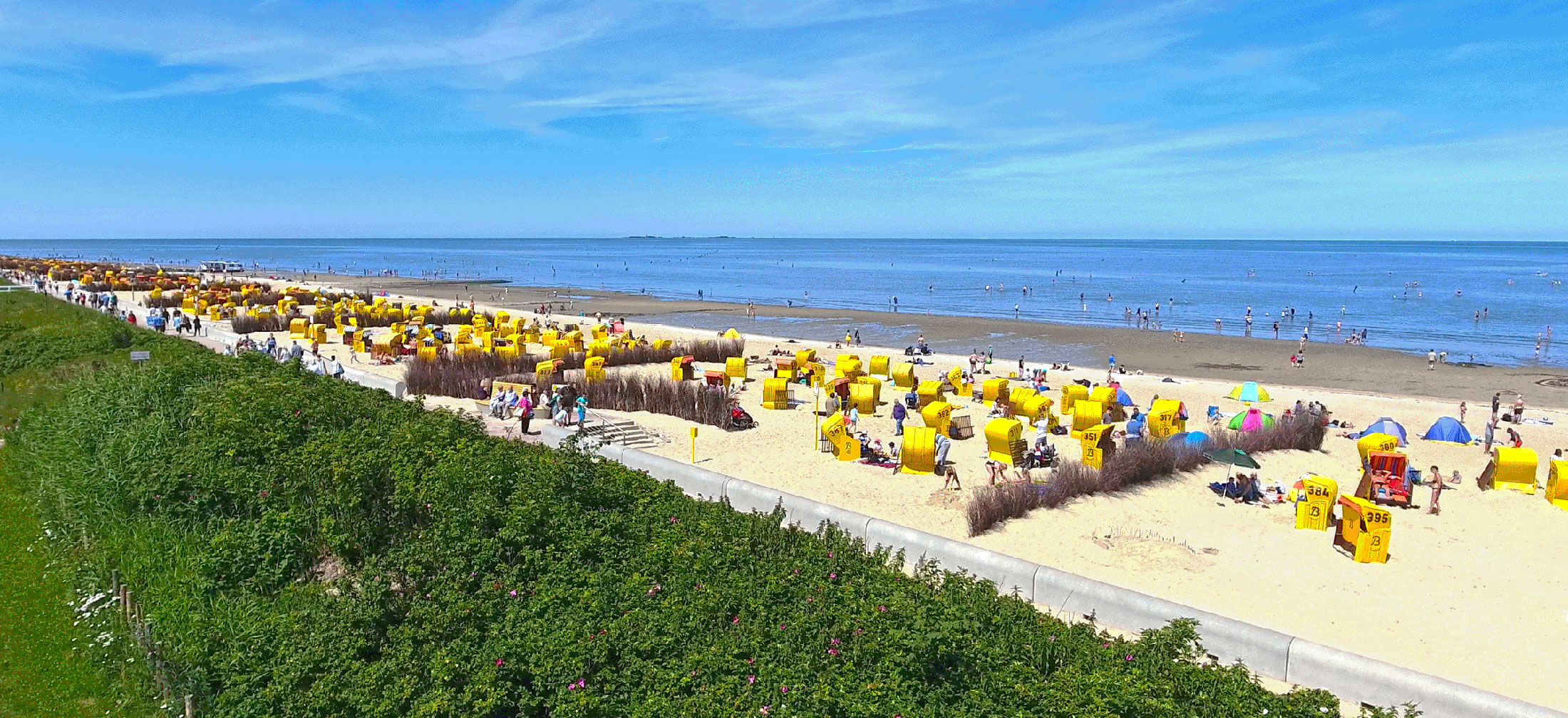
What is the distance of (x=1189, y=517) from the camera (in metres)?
13.7

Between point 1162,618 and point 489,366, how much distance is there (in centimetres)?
2027

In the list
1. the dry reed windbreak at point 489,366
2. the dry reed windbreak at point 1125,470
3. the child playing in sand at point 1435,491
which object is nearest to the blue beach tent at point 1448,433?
the dry reed windbreak at point 1125,470

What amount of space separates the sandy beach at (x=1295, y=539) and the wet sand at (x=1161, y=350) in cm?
614

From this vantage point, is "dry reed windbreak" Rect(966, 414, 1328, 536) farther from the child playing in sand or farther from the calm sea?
the calm sea

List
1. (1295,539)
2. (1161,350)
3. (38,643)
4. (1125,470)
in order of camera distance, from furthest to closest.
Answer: (1161,350)
(1125,470)
(1295,539)
(38,643)

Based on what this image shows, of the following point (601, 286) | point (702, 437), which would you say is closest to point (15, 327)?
point (702, 437)

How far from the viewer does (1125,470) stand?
48.8 feet

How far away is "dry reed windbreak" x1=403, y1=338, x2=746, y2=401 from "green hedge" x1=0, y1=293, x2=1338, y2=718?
10564 millimetres

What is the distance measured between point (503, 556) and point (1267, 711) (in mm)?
6306

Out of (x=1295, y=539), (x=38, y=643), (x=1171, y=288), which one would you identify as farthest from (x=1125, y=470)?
(x=1171, y=288)

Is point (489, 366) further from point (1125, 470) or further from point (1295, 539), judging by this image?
point (1295, 539)

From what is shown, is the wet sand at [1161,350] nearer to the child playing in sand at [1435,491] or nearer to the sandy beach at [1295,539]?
the sandy beach at [1295,539]

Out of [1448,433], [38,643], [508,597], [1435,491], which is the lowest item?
[38,643]

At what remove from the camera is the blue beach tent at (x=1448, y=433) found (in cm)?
1906
